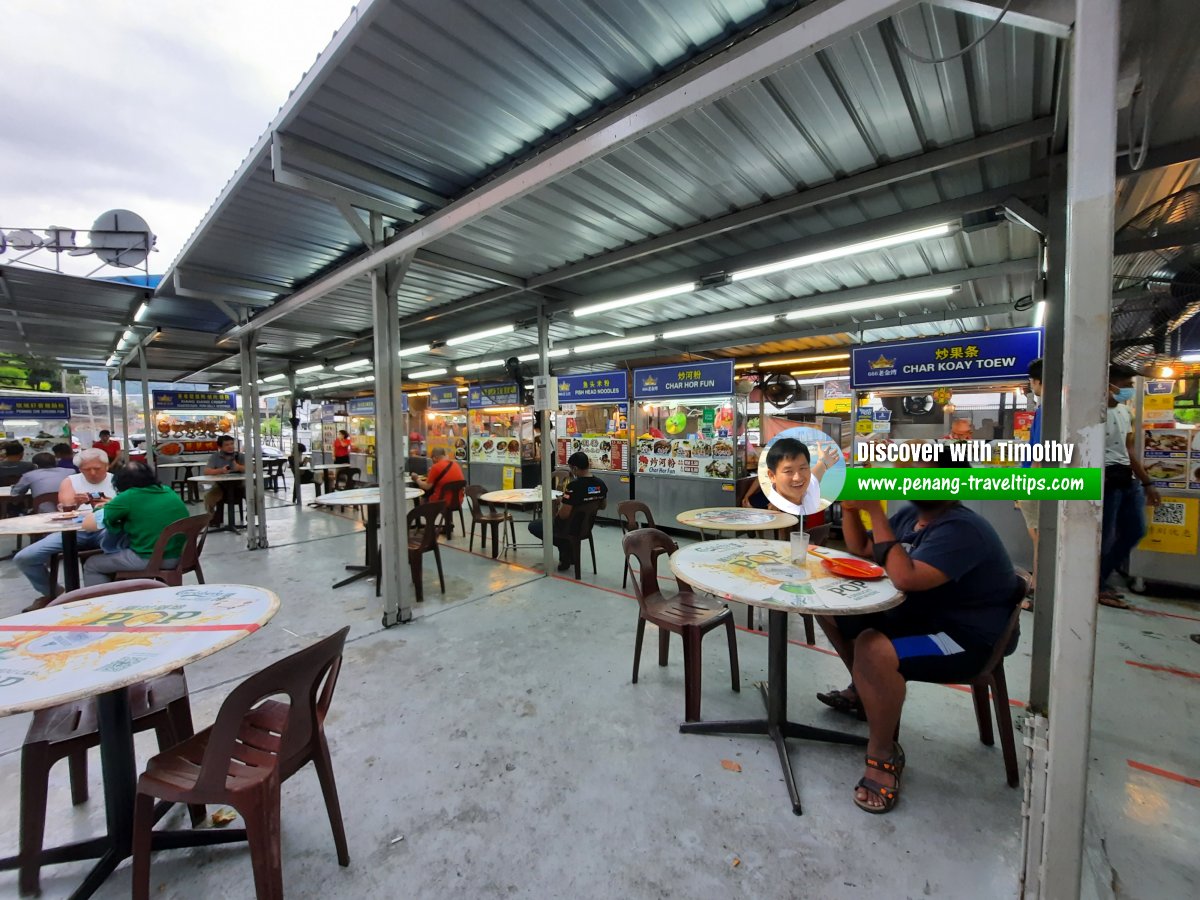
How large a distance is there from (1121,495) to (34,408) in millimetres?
18608

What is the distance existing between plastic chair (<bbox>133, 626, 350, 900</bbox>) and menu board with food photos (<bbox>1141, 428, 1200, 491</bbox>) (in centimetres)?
667

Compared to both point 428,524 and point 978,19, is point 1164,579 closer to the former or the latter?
point 978,19

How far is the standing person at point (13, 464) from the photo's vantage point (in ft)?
23.9

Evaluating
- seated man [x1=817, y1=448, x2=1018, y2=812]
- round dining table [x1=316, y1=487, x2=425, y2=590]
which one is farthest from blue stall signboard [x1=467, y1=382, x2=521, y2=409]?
seated man [x1=817, y1=448, x2=1018, y2=812]

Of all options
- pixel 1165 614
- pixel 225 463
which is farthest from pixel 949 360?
pixel 225 463

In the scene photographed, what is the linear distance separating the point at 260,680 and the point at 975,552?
273 centimetres

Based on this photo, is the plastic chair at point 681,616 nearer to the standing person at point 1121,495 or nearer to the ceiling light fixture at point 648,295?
the ceiling light fixture at point 648,295

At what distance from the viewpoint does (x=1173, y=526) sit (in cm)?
437

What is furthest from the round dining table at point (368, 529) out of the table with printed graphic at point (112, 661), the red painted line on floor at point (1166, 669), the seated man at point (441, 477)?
the red painted line on floor at point (1166, 669)

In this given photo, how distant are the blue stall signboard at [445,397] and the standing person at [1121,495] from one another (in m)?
10.0

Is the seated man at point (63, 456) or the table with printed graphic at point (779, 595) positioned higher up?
the seated man at point (63, 456)

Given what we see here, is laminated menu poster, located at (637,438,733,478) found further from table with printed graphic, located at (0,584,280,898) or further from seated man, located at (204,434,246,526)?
seated man, located at (204,434,246,526)

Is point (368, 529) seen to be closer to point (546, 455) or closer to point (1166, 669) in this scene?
point (546, 455)

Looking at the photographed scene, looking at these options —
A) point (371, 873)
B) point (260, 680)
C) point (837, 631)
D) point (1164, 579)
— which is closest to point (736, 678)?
point (837, 631)
